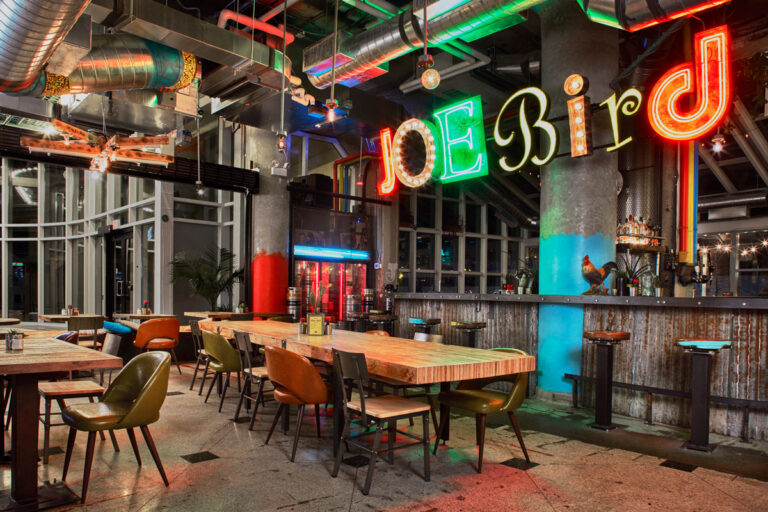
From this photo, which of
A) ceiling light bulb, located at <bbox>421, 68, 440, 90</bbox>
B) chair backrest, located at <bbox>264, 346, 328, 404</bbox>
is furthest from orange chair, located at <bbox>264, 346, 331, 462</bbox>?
ceiling light bulb, located at <bbox>421, 68, 440, 90</bbox>

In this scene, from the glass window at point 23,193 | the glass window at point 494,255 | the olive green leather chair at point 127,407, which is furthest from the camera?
the glass window at point 494,255

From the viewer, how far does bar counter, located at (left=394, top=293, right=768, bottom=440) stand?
423 centimetres

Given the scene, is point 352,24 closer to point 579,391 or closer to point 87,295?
point 579,391

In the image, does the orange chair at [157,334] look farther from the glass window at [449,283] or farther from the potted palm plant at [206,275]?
the glass window at [449,283]

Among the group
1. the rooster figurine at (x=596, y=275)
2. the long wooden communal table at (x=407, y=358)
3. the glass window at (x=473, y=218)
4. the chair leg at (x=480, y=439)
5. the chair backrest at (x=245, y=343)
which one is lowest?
the chair leg at (x=480, y=439)

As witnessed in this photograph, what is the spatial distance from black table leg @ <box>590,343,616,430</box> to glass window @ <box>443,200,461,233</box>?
10109 millimetres

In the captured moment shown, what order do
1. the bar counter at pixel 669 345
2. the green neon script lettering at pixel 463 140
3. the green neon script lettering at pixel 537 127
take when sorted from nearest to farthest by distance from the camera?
the bar counter at pixel 669 345 < the green neon script lettering at pixel 537 127 < the green neon script lettering at pixel 463 140

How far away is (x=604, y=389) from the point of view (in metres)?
4.63

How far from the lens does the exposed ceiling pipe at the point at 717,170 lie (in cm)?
1140

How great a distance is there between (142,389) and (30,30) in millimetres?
2511

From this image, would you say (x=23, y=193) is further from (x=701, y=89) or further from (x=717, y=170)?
(x=717, y=170)

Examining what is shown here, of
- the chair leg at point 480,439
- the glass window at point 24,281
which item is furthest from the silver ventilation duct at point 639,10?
the glass window at point 24,281

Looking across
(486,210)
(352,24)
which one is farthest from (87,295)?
(486,210)

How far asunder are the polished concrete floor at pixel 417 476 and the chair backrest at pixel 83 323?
2426mm
